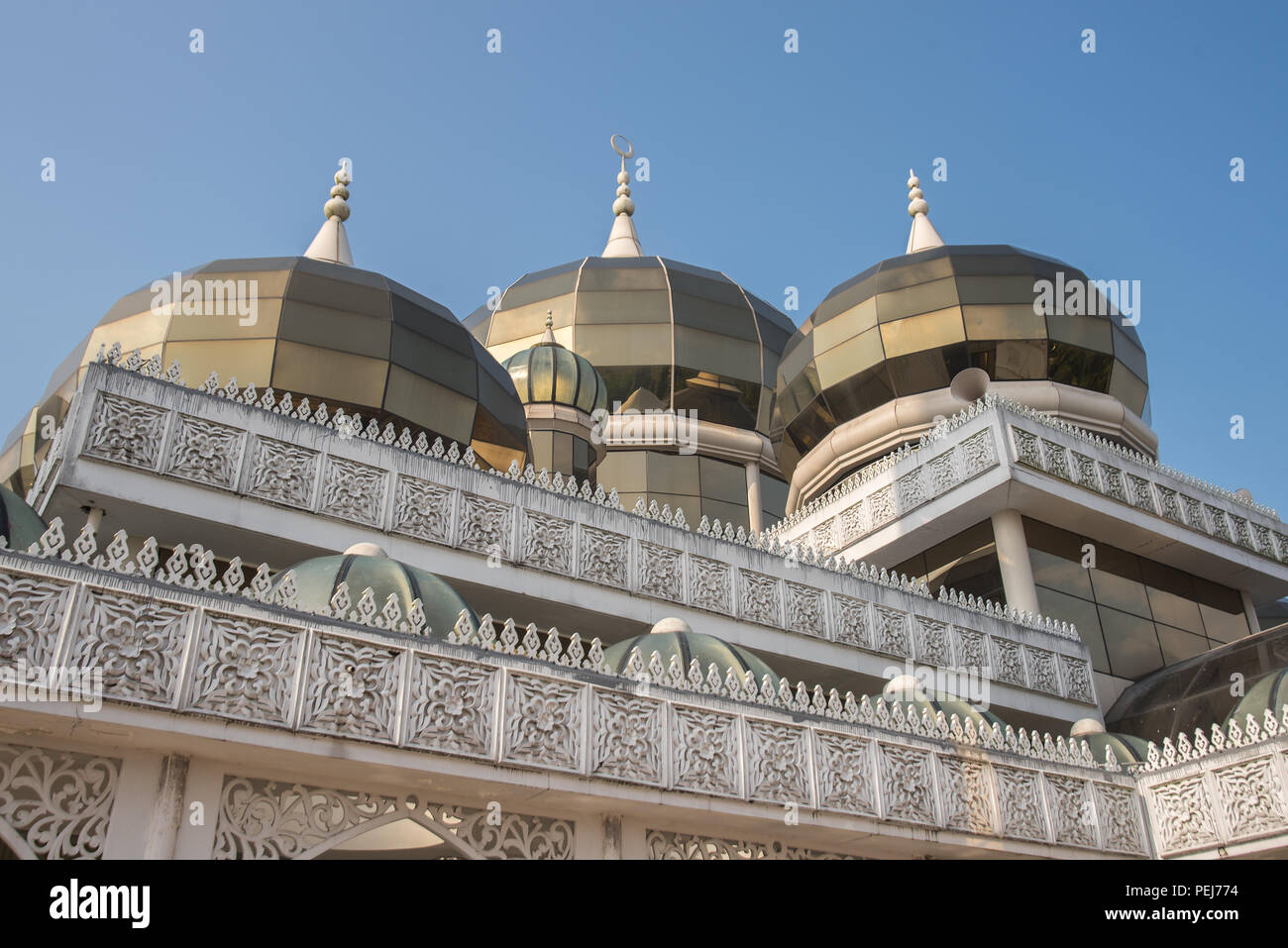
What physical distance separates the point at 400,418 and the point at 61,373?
808 centimetres

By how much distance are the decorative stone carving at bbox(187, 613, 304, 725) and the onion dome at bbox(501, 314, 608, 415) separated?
728 inches

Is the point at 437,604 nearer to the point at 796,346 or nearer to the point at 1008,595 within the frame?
the point at 1008,595

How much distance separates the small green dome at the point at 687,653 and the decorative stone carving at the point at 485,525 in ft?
8.93

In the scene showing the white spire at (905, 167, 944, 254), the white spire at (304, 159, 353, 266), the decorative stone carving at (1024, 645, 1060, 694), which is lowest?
the decorative stone carving at (1024, 645, 1060, 694)

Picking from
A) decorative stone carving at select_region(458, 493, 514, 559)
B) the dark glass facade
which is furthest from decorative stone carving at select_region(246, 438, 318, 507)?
the dark glass facade

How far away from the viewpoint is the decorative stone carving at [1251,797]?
10.8 meters

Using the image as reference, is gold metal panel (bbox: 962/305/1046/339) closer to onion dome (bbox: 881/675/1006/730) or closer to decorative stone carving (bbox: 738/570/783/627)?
decorative stone carving (bbox: 738/570/783/627)

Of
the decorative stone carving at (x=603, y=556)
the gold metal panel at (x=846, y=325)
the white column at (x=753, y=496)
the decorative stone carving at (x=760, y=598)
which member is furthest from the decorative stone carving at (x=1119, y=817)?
the white column at (x=753, y=496)

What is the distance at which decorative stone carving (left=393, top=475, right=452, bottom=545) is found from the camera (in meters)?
13.1

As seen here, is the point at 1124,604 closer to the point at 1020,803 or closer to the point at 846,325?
the point at 846,325

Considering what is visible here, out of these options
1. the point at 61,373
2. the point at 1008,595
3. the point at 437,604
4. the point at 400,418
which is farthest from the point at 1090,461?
the point at 61,373

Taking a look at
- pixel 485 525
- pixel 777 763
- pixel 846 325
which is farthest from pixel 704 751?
pixel 846 325

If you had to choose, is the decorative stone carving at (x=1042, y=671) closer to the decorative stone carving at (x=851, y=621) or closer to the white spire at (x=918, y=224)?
the decorative stone carving at (x=851, y=621)

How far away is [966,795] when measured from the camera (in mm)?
10398
